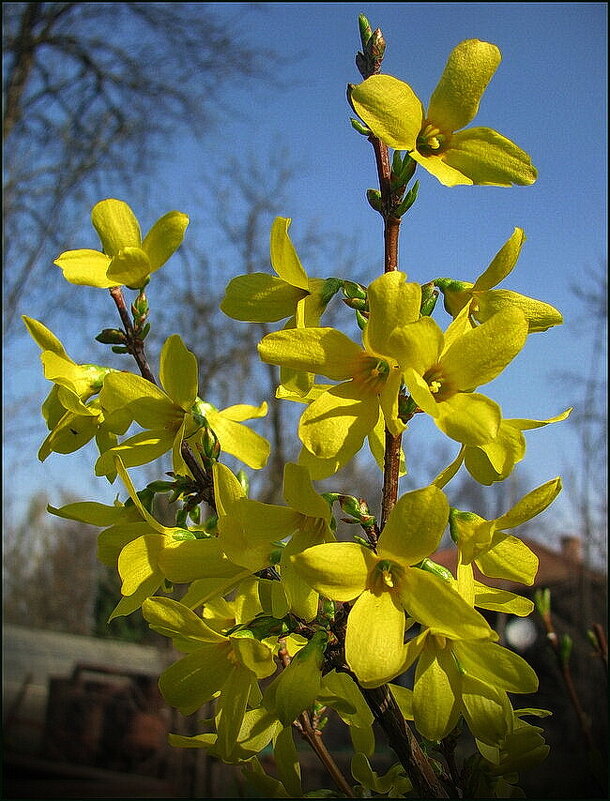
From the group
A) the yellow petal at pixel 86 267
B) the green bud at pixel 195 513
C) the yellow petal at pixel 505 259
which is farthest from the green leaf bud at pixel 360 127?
the green bud at pixel 195 513

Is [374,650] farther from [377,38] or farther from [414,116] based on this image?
[377,38]

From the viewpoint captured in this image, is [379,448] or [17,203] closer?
[379,448]

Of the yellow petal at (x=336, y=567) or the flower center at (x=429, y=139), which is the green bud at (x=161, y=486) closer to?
the yellow petal at (x=336, y=567)

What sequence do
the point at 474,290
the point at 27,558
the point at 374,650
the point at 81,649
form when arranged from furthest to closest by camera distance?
the point at 27,558 → the point at 81,649 → the point at 474,290 → the point at 374,650

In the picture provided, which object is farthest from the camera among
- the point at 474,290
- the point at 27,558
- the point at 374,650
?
the point at 27,558

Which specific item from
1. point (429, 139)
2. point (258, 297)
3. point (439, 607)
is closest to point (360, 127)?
point (429, 139)

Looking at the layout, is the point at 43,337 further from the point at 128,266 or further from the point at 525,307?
the point at 525,307

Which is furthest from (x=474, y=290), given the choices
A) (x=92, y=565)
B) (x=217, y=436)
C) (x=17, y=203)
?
(x=92, y=565)
